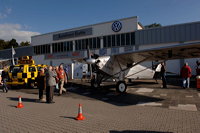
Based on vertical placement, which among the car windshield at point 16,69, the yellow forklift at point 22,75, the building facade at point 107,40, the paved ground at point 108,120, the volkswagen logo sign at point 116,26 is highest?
the volkswagen logo sign at point 116,26

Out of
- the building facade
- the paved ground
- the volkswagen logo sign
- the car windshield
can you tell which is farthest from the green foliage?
the paved ground

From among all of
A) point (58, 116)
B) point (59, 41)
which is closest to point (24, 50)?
point (59, 41)

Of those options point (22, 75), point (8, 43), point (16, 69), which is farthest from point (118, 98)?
point (8, 43)

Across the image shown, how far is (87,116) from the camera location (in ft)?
20.3

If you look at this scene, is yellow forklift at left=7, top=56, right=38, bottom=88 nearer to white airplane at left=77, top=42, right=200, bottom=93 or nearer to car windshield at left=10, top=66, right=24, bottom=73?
car windshield at left=10, top=66, right=24, bottom=73

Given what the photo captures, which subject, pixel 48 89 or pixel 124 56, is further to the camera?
pixel 124 56

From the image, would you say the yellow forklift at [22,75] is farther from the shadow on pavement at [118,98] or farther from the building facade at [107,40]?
the shadow on pavement at [118,98]

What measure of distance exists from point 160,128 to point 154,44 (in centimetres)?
2241

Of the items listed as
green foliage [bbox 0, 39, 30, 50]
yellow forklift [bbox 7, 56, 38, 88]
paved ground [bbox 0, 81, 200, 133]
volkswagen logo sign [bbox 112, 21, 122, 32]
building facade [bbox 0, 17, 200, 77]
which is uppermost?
green foliage [bbox 0, 39, 30, 50]

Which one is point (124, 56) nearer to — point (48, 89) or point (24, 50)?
point (48, 89)

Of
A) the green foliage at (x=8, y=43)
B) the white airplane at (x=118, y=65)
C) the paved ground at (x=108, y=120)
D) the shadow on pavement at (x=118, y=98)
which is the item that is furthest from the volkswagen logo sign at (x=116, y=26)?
the green foliage at (x=8, y=43)

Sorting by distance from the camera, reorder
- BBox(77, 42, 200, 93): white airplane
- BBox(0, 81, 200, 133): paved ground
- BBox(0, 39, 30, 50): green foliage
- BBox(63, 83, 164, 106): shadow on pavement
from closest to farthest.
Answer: BBox(0, 81, 200, 133): paved ground < BBox(63, 83, 164, 106): shadow on pavement < BBox(77, 42, 200, 93): white airplane < BBox(0, 39, 30, 50): green foliage

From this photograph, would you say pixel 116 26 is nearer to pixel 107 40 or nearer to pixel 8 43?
pixel 107 40

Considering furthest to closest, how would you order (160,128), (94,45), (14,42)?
(14,42) → (94,45) → (160,128)
